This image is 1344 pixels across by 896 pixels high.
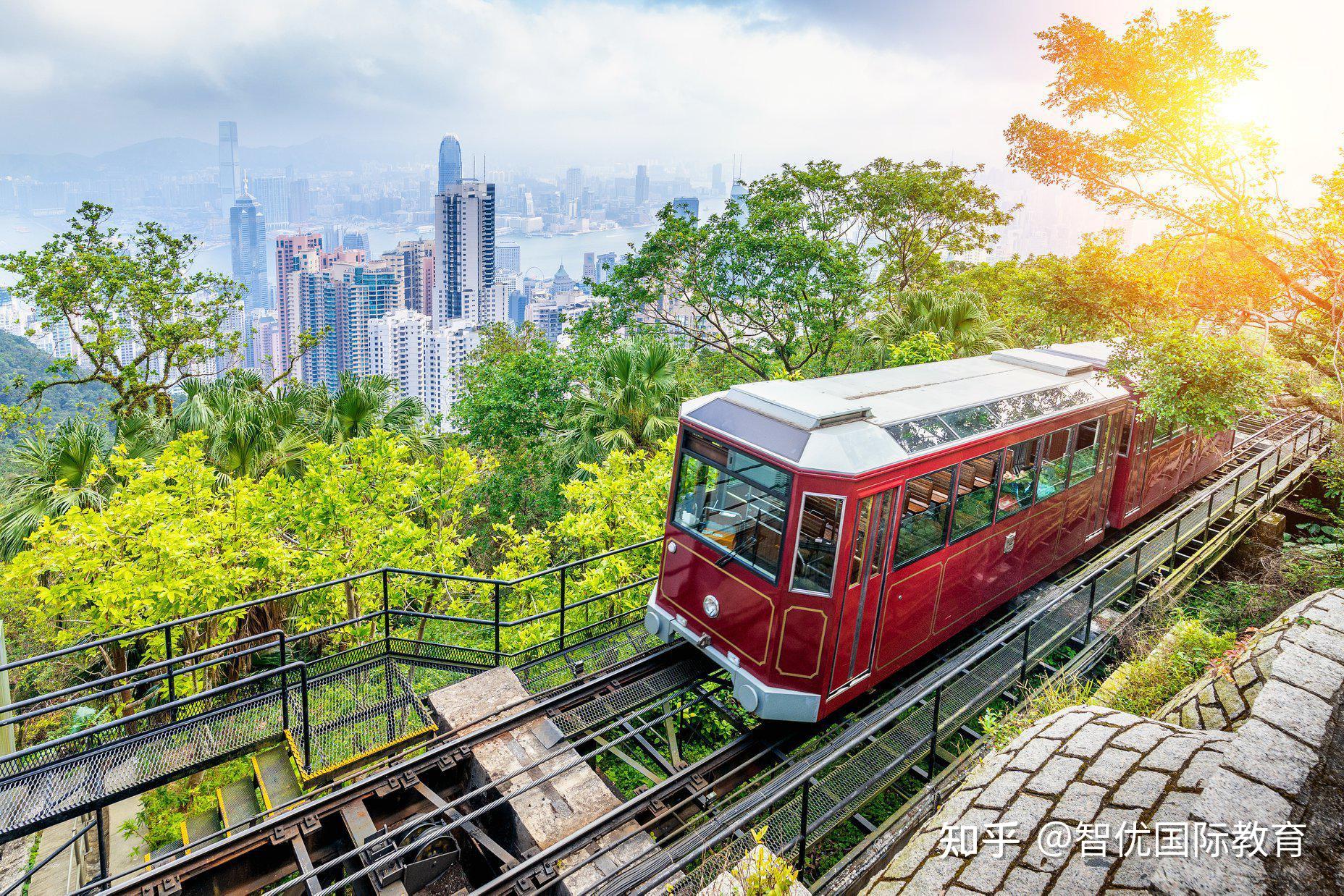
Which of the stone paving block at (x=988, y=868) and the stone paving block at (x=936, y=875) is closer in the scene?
the stone paving block at (x=988, y=868)

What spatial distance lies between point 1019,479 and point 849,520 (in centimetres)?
300

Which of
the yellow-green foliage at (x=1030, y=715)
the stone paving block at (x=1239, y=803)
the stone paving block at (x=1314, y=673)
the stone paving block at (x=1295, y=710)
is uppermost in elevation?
the stone paving block at (x=1239, y=803)

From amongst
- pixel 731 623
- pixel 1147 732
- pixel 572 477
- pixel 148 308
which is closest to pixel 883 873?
pixel 1147 732

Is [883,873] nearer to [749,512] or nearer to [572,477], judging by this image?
[749,512]

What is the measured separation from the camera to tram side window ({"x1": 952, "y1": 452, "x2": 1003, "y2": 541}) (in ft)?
24.2

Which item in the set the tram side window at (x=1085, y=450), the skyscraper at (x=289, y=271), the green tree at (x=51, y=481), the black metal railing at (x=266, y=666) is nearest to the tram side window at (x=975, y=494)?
the tram side window at (x=1085, y=450)

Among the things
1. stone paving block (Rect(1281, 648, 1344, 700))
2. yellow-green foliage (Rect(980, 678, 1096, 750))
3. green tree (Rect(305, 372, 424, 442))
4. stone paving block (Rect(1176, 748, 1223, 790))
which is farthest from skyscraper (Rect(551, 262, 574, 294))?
stone paving block (Rect(1176, 748, 1223, 790))

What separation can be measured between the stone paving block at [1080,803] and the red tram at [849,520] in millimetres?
2926

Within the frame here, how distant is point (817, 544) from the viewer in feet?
20.9

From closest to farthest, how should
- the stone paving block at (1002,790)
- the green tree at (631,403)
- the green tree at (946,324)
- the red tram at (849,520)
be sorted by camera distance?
the stone paving block at (1002,790) → the red tram at (849,520) → the green tree at (631,403) → the green tree at (946,324)

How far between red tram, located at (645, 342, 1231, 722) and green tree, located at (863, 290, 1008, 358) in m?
6.44

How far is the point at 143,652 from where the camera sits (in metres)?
11.0

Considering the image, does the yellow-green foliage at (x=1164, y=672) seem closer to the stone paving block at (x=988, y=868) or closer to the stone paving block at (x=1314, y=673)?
the stone paving block at (x=1314, y=673)

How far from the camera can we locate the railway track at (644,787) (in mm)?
5012
